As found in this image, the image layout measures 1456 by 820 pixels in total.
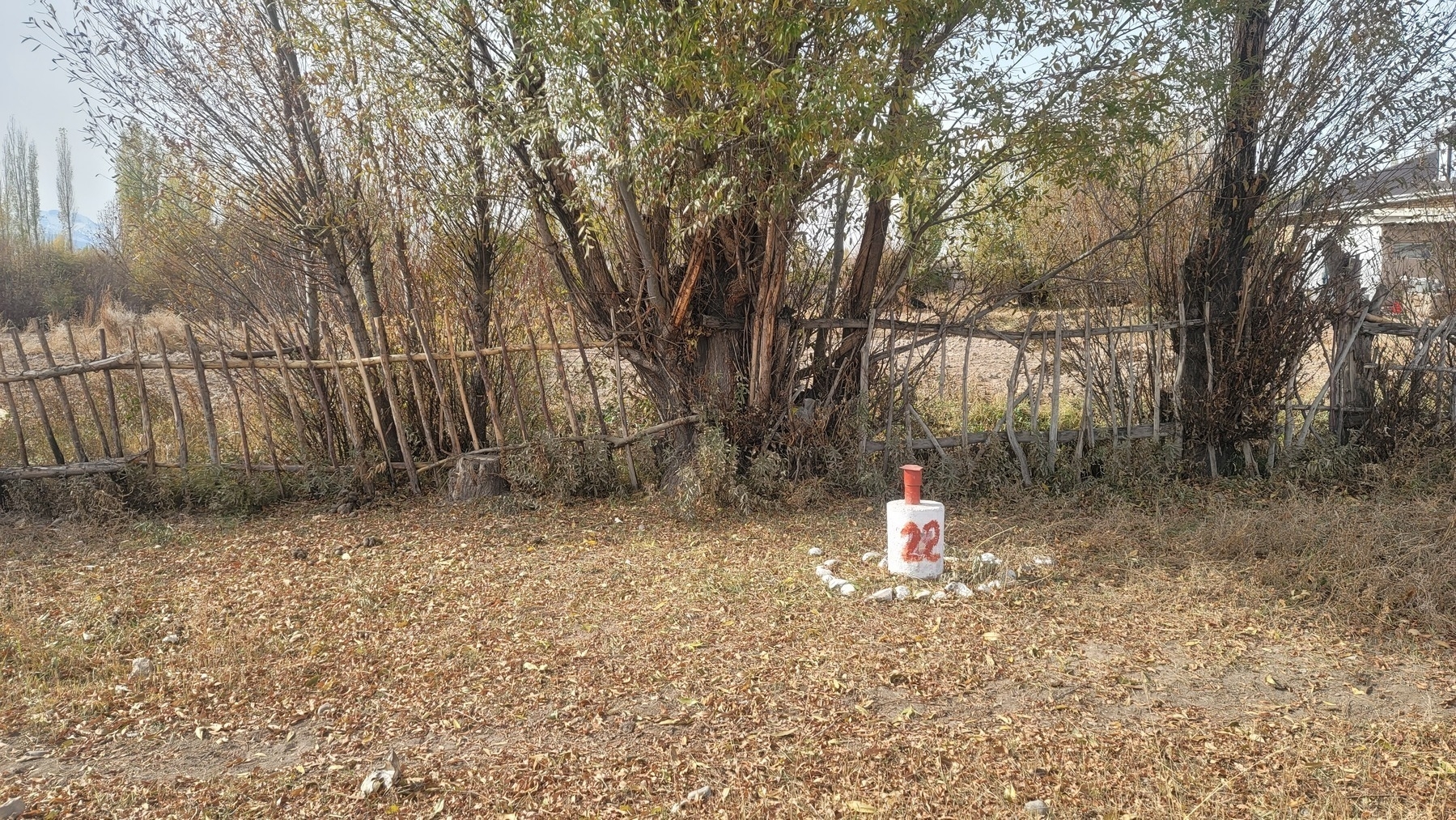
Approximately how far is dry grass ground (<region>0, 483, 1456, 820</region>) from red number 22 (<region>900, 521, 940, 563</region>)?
252 mm

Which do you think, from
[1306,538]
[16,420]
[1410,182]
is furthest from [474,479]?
[1410,182]

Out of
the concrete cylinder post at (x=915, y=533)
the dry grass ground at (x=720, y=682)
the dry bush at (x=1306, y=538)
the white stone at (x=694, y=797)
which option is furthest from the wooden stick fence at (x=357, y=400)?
the white stone at (x=694, y=797)

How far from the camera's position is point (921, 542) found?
16.1ft

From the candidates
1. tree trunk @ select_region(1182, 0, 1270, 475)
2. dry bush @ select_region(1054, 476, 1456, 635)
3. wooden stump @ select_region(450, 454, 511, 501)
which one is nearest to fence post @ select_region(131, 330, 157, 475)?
wooden stump @ select_region(450, 454, 511, 501)

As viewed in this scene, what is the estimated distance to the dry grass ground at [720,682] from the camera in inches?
118

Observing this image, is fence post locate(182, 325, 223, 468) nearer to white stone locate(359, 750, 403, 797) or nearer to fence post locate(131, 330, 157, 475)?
fence post locate(131, 330, 157, 475)

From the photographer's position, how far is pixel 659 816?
287 centimetres

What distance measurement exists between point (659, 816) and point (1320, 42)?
6.59 meters

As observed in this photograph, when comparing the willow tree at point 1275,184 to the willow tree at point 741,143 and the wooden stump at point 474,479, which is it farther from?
the wooden stump at point 474,479

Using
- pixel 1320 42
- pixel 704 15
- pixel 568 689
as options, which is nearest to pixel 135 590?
pixel 568 689

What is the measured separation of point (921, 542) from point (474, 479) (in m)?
3.50

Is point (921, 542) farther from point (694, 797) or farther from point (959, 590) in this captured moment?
point (694, 797)

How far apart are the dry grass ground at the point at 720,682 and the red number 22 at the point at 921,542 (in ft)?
0.83

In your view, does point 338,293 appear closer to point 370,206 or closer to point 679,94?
point 370,206
